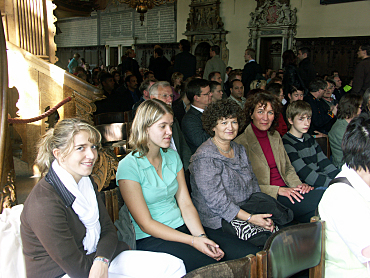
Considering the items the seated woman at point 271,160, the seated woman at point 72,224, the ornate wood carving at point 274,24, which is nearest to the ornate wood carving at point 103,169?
the seated woman at point 72,224

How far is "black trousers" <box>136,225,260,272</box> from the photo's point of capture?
1692 millimetres

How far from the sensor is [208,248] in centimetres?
173

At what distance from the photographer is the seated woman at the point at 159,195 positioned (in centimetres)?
175

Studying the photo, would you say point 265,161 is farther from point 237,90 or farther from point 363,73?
point 363,73

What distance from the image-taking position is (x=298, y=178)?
2.73 metres

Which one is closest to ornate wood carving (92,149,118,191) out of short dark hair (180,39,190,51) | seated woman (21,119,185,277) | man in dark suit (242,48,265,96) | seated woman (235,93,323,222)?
seated woman (21,119,185,277)

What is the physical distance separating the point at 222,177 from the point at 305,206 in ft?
2.52

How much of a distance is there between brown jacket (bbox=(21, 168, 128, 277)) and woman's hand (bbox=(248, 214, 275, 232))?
112 cm

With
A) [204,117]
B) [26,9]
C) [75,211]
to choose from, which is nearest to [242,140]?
[204,117]

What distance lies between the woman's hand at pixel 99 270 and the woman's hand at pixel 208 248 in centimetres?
54

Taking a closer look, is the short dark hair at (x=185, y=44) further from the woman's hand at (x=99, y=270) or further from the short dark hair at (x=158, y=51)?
the woman's hand at (x=99, y=270)

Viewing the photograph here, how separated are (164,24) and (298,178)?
12217 mm

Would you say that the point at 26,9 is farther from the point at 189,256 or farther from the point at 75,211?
the point at 189,256

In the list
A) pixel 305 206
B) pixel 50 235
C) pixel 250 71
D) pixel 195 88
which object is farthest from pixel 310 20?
pixel 50 235
